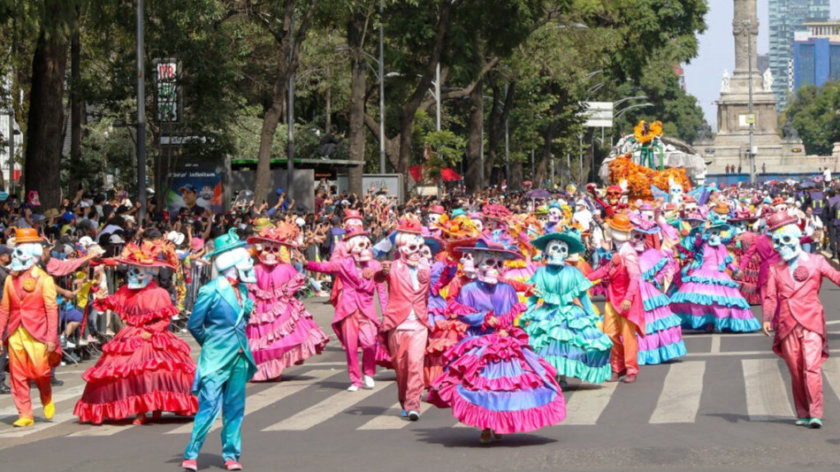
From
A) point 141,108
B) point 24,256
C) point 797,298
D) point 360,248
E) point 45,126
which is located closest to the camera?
point 797,298

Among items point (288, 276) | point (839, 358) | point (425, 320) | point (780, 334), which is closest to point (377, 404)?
point (425, 320)

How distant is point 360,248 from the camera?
16234mm

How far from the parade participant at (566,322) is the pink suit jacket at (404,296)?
1295mm

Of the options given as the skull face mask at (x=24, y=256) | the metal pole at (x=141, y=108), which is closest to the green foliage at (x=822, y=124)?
the metal pole at (x=141, y=108)

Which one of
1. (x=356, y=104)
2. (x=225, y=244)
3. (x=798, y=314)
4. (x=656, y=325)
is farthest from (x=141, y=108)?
(x=798, y=314)

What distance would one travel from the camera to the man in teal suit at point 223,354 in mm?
11062

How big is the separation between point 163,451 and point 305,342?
5.12 metres

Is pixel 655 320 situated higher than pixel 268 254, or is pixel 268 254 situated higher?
pixel 268 254

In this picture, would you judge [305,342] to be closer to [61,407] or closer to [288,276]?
[288,276]

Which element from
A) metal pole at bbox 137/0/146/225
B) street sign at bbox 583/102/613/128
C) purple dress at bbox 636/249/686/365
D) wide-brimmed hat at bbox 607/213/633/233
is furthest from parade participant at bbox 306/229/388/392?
street sign at bbox 583/102/613/128

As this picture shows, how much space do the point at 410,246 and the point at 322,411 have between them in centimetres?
200

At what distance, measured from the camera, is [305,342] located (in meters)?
17.3

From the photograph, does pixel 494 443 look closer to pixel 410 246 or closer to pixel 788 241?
pixel 410 246

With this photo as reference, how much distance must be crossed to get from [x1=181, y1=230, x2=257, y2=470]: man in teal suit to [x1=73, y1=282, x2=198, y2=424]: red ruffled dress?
8.96 ft
